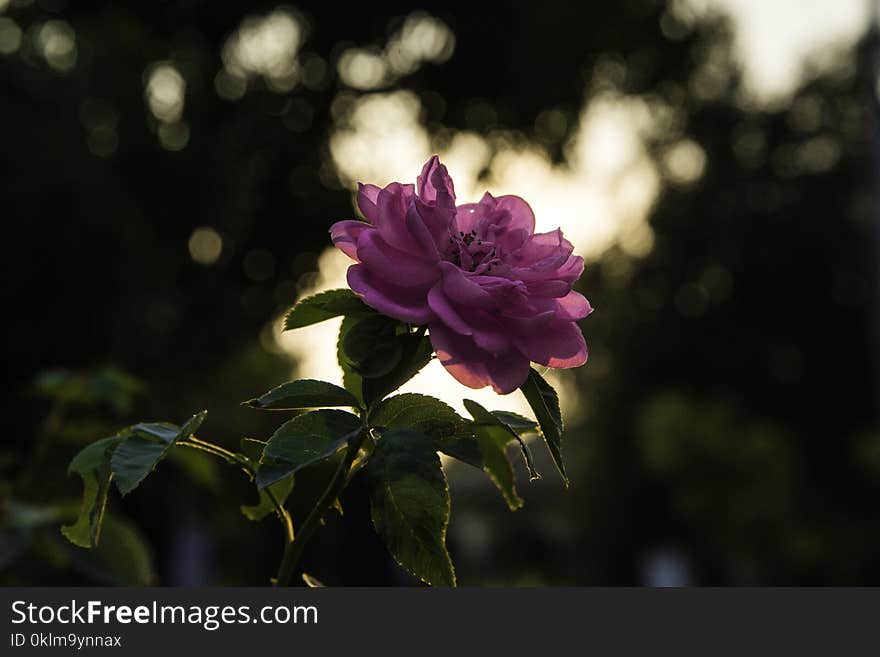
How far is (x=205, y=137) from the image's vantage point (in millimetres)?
12195

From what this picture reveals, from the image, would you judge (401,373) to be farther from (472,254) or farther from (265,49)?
(265,49)

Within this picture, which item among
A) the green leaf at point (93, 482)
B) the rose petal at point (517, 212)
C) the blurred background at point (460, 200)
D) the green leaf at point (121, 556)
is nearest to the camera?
the green leaf at point (93, 482)

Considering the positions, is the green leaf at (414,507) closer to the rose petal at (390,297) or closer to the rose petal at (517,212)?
the rose petal at (390,297)

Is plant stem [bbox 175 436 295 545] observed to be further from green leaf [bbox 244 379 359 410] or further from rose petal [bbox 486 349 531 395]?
rose petal [bbox 486 349 531 395]

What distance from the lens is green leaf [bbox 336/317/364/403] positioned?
1.03m

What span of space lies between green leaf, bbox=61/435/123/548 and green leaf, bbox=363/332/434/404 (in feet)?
0.76

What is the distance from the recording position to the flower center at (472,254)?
1.06 m

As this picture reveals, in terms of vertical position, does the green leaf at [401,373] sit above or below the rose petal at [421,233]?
below

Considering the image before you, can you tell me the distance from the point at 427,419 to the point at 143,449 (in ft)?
0.82

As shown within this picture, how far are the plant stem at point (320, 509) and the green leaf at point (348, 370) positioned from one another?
7 cm

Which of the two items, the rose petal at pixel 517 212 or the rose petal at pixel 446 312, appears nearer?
the rose petal at pixel 446 312

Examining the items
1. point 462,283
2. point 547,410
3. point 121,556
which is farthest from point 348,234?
point 121,556

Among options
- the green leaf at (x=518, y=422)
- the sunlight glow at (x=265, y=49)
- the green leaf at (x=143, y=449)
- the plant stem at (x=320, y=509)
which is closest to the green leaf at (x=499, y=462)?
the green leaf at (x=518, y=422)

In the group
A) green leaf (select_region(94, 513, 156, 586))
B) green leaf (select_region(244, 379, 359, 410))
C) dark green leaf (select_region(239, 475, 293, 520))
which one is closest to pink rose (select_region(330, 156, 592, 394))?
green leaf (select_region(244, 379, 359, 410))
